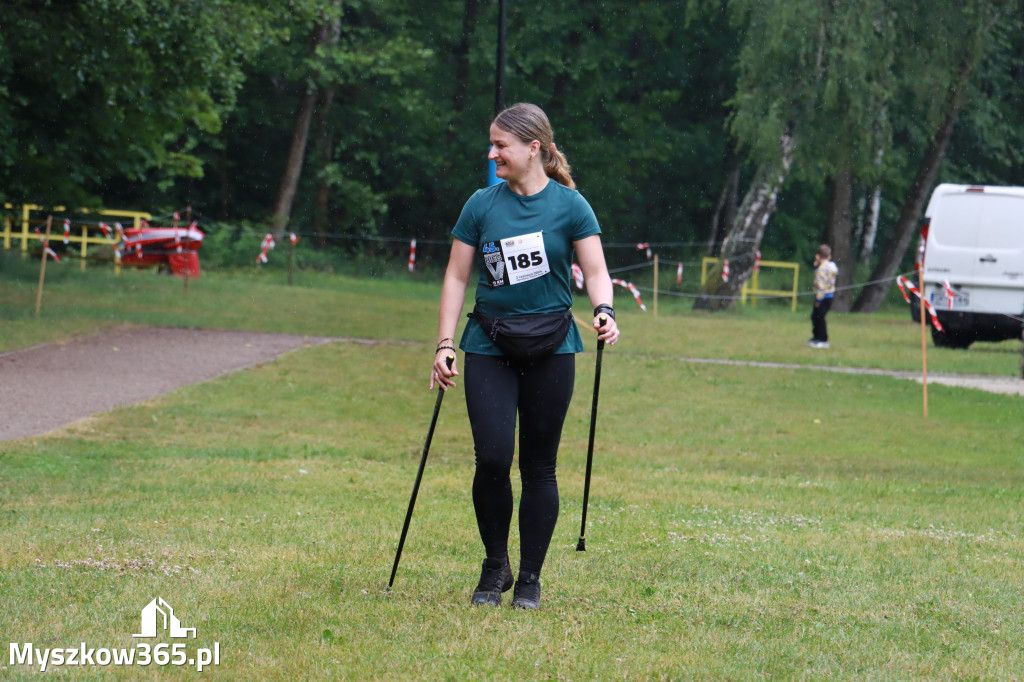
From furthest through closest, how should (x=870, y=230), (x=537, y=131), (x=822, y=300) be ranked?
1. (x=870, y=230)
2. (x=822, y=300)
3. (x=537, y=131)

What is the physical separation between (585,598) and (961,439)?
8.42 metres

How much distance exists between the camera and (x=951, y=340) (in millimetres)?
23719

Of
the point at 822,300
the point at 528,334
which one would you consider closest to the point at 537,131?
the point at 528,334

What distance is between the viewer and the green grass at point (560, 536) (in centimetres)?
450

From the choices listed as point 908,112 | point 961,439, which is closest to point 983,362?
point 961,439

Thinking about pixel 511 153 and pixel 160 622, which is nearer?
pixel 160 622

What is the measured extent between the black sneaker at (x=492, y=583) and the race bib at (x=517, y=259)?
111 centimetres

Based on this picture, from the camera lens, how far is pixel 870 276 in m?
41.5

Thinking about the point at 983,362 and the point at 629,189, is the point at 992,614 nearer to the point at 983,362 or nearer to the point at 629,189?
the point at 983,362

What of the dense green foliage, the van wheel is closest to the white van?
the van wheel

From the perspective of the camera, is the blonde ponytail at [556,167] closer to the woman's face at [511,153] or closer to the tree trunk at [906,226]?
the woman's face at [511,153]

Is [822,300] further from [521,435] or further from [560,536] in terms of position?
[521,435]

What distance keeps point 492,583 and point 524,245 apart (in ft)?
4.35

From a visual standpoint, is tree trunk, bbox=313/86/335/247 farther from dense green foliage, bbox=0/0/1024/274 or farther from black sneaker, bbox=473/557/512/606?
black sneaker, bbox=473/557/512/606
